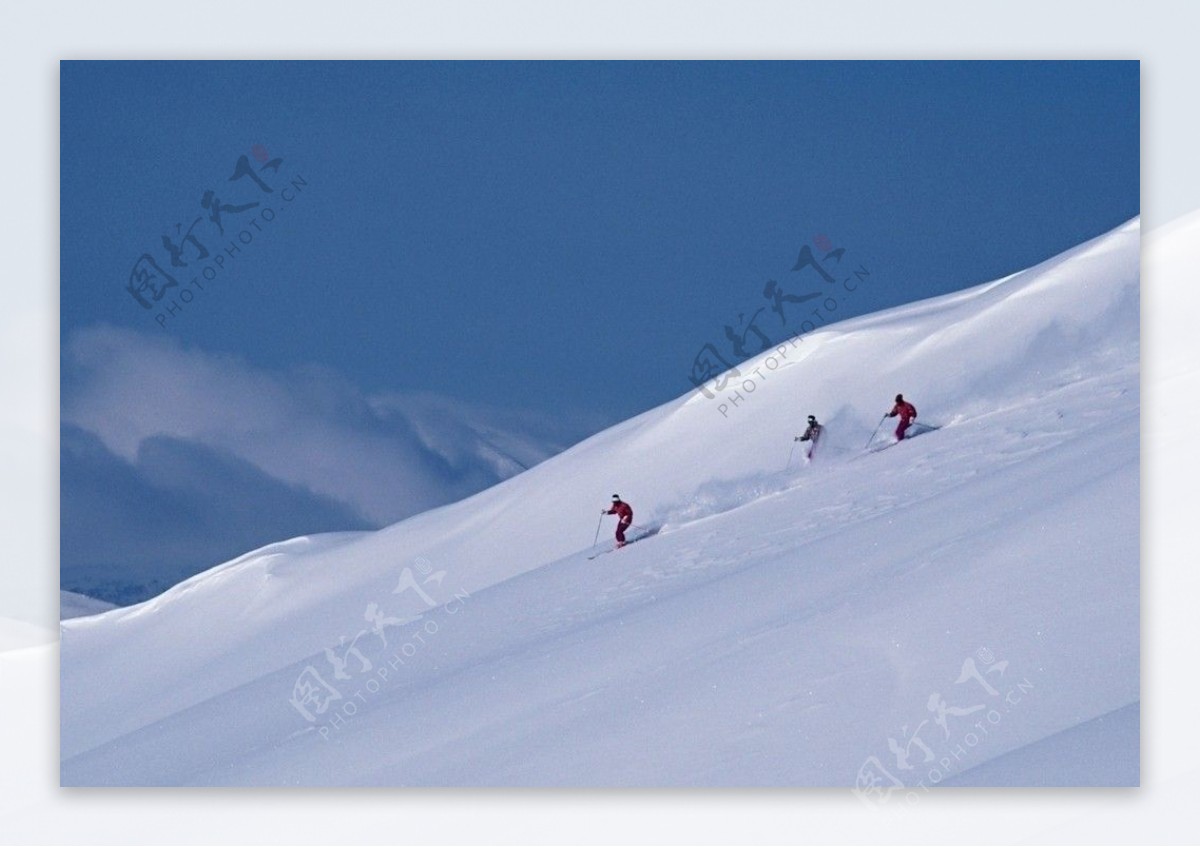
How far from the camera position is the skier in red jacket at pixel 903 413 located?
3611 millimetres

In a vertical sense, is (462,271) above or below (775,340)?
above

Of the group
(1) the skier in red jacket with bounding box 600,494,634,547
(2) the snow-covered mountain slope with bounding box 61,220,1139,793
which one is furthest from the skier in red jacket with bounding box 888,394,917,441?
(1) the skier in red jacket with bounding box 600,494,634,547

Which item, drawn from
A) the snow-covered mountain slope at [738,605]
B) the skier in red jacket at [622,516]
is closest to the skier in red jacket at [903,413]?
the snow-covered mountain slope at [738,605]

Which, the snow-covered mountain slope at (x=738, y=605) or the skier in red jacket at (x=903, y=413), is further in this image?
the skier in red jacket at (x=903, y=413)

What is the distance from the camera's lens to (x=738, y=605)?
355cm

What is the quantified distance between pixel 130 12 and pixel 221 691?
2.09m

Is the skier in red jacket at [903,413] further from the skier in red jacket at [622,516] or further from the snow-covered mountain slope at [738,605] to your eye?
the skier in red jacket at [622,516]

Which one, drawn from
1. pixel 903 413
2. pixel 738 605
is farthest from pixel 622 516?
pixel 903 413

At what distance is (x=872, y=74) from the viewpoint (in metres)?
3.61

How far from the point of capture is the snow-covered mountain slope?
3447 mm

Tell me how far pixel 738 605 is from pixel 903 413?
775mm

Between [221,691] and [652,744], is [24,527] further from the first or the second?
[652,744]

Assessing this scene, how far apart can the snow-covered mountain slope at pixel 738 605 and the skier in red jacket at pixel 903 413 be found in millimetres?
39

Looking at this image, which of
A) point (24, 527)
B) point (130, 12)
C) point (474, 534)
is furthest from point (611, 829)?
point (130, 12)
